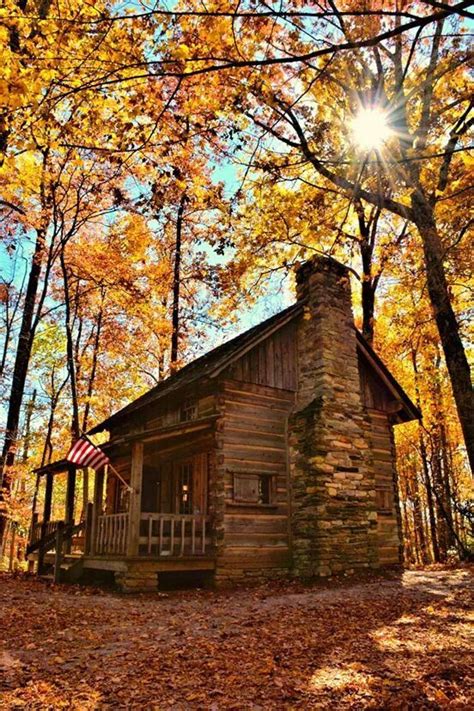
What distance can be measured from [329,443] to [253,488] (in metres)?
2.21

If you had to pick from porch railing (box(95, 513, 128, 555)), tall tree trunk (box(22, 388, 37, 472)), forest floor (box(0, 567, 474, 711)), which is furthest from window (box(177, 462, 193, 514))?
tall tree trunk (box(22, 388, 37, 472))

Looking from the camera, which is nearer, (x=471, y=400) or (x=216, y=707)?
(x=216, y=707)

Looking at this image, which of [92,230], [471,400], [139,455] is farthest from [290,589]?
[92,230]

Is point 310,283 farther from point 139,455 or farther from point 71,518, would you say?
point 71,518

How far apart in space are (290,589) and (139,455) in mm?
4351

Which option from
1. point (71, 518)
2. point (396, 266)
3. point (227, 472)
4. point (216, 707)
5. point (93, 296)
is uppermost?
point (93, 296)

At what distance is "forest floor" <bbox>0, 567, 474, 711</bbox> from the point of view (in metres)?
4.68

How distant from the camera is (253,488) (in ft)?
42.5

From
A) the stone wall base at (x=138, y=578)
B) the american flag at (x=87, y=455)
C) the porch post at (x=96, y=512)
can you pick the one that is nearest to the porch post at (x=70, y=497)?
the porch post at (x=96, y=512)

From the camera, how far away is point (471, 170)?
30.8 feet

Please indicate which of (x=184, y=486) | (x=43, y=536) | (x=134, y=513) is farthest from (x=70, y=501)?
(x=134, y=513)

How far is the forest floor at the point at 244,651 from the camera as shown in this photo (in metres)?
4.68

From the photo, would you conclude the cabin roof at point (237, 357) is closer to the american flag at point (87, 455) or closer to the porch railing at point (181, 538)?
the american flag at point (87, 455)

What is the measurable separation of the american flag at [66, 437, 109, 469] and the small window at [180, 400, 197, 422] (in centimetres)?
312
